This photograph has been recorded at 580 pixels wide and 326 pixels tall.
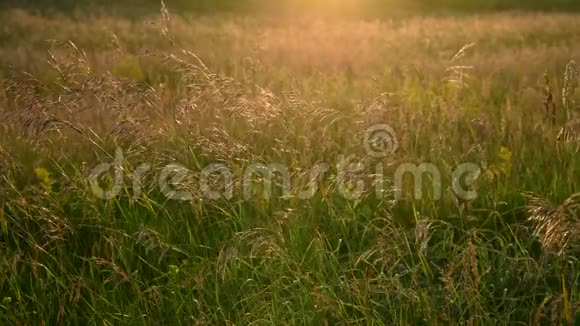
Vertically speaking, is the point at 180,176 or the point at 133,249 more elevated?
the point at 180,176

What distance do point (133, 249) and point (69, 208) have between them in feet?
2.14

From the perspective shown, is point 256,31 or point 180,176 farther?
point 256,31

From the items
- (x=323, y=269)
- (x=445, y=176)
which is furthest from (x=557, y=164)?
(x=323, y=269)

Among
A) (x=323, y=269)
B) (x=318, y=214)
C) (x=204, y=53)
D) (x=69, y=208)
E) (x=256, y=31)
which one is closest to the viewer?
(x=323, y=269)

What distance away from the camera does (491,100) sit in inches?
219

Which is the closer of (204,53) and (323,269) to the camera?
(323,269)

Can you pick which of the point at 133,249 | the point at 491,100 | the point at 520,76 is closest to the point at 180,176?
the point at 133,249

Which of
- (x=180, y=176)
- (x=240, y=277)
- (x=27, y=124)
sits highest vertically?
(x=27, y=124)

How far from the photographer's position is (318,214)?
125 inches

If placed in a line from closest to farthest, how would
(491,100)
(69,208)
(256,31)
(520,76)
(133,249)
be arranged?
(133,249) → (69,208) → (491,100) → (520,76) → (256,31)

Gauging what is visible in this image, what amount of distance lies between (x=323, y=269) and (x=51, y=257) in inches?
41.4

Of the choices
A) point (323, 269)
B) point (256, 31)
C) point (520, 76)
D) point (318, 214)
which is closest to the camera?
point (323, 269)

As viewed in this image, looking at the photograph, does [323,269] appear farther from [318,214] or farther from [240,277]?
[318,214]

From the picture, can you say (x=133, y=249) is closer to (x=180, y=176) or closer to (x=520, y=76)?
(x=180, y=176)
